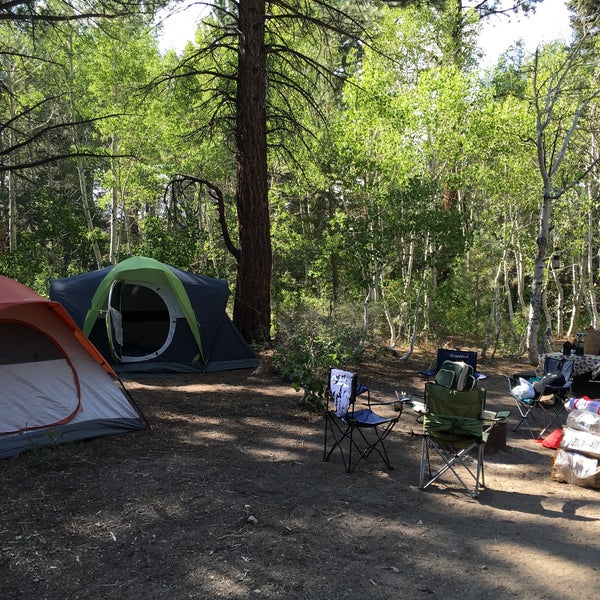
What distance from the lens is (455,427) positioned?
419cm

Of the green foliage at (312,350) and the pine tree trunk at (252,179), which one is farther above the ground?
the pine tree trunk at (252,179)

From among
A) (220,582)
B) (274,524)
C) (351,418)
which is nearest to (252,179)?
(351,418)

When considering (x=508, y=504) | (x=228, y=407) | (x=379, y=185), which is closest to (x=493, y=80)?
(x=379, y=185)

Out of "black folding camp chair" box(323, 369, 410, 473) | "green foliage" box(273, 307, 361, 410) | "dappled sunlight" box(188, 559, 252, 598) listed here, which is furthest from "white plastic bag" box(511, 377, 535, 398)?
"dappled sunlight" box(188, 559, 252, 598)

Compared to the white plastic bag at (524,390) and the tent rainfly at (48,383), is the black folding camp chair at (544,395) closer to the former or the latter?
the white plastic bag at (524,390)

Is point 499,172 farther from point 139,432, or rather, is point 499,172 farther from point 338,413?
point 139,432

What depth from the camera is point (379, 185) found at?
34.2ft

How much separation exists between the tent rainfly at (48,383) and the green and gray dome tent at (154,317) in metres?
2.71

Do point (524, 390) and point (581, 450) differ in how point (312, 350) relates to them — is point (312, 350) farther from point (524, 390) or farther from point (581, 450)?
point (581, 450)

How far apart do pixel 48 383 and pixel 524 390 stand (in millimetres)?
4849

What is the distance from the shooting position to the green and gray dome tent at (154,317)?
26.2 feet

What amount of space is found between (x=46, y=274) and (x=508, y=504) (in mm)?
13294

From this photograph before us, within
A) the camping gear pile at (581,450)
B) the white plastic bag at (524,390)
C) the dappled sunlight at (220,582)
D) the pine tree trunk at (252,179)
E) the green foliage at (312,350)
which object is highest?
the pine tree trunk at (252,179)

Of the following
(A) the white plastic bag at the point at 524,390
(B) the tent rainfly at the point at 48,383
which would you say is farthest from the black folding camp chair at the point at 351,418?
(B) the tent rainfly at the point at 48,383
